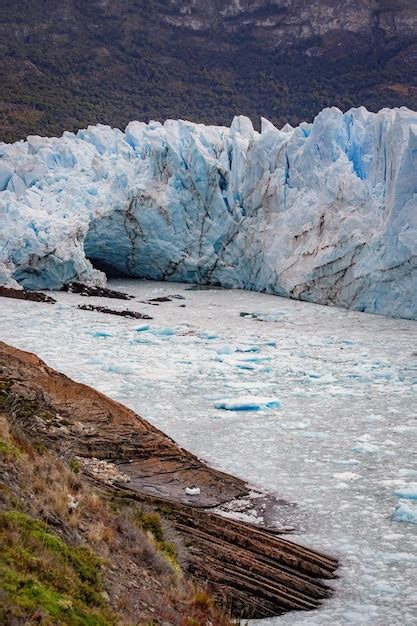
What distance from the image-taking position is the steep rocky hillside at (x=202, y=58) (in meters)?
61.5

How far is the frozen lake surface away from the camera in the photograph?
657 centimetres

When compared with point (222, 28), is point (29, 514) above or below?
below

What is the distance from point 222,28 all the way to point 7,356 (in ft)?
242

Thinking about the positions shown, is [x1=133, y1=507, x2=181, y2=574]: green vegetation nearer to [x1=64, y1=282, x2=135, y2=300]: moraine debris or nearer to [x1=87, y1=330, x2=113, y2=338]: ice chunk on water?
[x1=87, y1=330, x2=113, y2=338]: ice chunk on water

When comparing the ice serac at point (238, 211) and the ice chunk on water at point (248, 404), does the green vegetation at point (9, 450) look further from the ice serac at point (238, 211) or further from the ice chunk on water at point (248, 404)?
the ice serac at point (238, 211)

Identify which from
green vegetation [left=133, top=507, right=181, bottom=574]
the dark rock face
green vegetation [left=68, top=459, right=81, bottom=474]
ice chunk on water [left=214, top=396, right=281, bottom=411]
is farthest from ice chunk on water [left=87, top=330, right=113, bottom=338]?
green vegetation [left=133, top=507, right=181, bottom=574]

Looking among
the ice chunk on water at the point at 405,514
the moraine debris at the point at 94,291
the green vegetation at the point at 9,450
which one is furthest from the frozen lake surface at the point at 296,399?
the green vegetation at the point at 9,450

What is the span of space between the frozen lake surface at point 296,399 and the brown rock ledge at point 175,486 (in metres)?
0.27

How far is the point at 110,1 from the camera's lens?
76.1 meters

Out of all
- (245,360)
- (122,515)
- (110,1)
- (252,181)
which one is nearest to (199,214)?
(252,181)

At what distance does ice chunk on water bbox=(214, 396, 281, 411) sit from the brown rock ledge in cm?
199

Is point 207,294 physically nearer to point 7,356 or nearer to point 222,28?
point 7,356

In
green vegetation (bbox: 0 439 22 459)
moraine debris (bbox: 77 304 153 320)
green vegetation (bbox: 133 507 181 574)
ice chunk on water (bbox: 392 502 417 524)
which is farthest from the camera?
moraine debris (bbox: 77 304 153 320)

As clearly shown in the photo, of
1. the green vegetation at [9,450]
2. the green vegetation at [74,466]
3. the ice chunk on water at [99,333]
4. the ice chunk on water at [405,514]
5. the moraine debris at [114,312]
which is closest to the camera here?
the green vegetation at [9,450]
